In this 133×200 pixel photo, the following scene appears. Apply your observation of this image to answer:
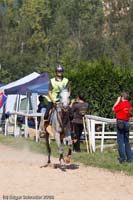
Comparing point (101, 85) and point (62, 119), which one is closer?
point (62, 119)

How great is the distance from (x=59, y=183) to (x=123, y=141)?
12.7ft

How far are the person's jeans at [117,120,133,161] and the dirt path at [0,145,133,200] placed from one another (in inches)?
46.1

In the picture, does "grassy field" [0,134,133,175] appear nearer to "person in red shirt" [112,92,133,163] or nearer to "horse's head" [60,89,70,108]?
"person in red shirt" [112,92,133,163]

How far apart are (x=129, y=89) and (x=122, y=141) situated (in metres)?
9.31

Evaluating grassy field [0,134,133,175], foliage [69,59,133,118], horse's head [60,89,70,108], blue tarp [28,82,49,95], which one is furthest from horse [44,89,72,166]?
blue tarp [28,82,49,95]

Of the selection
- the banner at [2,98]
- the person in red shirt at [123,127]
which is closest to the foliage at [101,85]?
the banner at [2,98]

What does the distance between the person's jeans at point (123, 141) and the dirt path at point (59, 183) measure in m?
1.17

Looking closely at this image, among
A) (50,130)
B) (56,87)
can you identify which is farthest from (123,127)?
(56,87)

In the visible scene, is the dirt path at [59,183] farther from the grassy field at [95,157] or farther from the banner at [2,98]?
the banner at [2,98]

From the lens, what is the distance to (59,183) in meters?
10.8

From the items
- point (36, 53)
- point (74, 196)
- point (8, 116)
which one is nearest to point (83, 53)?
point (36, 53)

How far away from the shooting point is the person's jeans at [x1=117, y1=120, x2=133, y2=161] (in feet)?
46.3

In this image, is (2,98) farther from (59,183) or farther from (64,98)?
(59,183)

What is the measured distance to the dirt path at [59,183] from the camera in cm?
948
